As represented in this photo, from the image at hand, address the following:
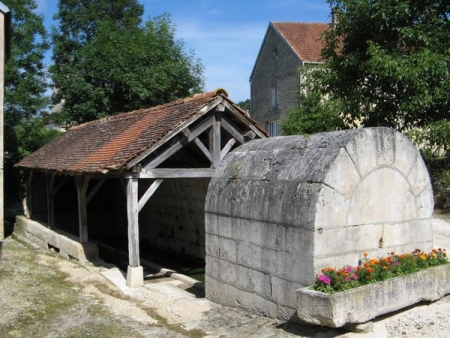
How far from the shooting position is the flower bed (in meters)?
4.18

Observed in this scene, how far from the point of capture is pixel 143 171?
8375 mm

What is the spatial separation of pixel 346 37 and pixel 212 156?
505 centimetres

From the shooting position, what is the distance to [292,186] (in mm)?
5141

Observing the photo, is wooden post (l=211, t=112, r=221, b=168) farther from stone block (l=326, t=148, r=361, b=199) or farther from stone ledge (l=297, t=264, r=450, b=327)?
stone ledge (l=297, t=264, r=450, b=327)

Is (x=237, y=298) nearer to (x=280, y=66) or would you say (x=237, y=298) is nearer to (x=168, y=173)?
(x=168, y=173)

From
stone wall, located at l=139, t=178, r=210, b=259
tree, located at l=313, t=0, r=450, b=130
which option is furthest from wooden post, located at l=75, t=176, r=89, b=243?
tree, located at l=313, t=0, r=450, b=130

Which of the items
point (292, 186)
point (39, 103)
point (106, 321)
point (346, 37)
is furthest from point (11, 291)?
point (39, 103)

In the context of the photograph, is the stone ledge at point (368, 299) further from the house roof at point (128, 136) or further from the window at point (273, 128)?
the window at point (273, 128)

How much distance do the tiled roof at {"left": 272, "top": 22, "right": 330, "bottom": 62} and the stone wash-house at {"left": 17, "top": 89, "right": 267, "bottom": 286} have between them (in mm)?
11853

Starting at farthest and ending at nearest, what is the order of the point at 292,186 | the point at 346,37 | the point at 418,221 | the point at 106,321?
the point at 346,37 → the point at 106,321 → the point at 418,221 → the point at 292,186

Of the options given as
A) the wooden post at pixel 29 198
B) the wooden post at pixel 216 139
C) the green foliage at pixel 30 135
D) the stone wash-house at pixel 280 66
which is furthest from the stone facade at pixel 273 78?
the wooden post at pixel 216 139

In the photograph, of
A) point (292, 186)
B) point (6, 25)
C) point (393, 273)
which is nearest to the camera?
point (393, 273)

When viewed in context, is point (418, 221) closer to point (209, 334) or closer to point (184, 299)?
point (209, 334)

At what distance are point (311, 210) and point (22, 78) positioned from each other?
1623 cm
